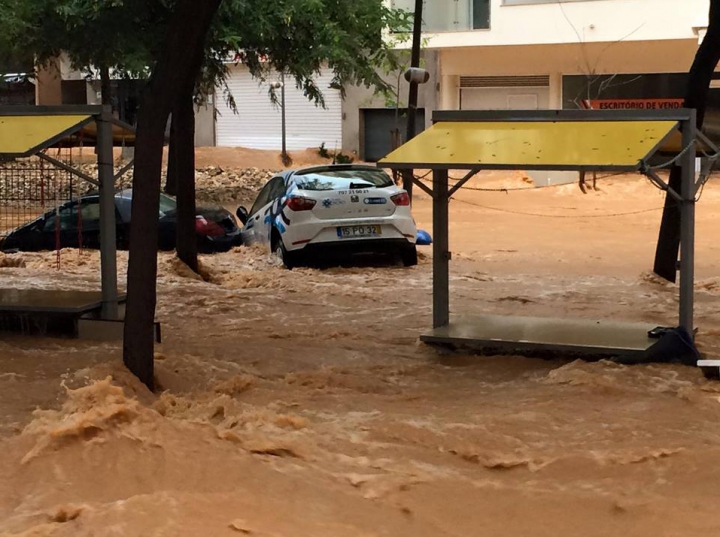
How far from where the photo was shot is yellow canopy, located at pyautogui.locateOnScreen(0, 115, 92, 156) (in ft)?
25.3

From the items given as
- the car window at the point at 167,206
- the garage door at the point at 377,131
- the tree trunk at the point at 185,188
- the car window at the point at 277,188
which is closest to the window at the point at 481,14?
the garage door at the point at 377,131

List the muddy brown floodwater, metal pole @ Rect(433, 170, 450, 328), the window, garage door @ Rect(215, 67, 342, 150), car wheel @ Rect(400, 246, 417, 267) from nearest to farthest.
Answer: the muddy brown floodwater
metal pole @ Rect(433, 170, 450, 328)
car wheel @ Rect(400, 246, 417, 267)
the window
garage door @ Rect(215, 67, 342, 150)

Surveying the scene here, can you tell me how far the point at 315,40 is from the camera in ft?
71.4

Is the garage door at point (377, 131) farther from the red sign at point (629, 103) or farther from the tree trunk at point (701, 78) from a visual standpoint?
the tree trunk at point (701, 78)

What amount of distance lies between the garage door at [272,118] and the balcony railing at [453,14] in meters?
8.37

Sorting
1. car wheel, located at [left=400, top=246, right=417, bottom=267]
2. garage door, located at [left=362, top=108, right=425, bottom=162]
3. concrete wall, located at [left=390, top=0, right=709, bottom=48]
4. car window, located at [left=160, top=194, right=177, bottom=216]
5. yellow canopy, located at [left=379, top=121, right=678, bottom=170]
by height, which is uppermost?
concrete wall, located at [left=390, top=0, right=709, bottom=48]

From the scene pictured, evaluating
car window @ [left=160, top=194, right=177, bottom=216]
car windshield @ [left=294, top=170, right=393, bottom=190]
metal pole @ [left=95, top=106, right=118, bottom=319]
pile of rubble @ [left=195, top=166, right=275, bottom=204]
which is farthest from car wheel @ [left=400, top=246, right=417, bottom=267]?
pile of rubble @ [left=195, top=166, right=275, bottom=204]

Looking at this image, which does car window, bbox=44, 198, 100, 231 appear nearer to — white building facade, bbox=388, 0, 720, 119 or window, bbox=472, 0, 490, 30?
white building facade, bbox=388, 0, 720, 119

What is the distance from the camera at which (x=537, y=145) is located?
24.4 feet

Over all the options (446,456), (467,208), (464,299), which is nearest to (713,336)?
(464,299)

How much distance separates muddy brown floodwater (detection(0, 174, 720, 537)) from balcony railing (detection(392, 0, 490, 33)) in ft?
60.5

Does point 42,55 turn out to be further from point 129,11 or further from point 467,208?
point 467,208

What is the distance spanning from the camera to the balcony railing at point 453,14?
27.7 meters

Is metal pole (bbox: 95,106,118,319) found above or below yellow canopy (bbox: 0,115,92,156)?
below
